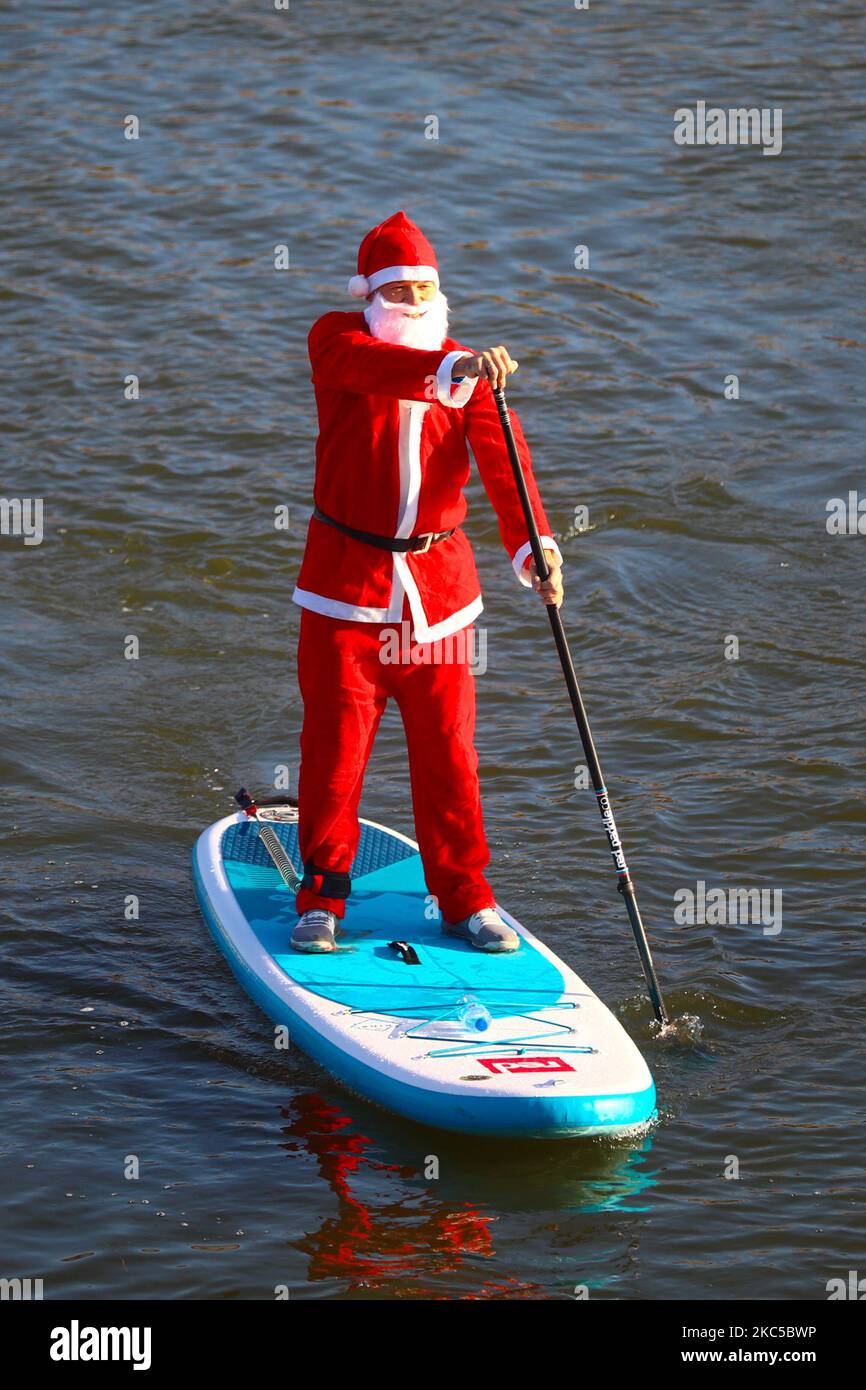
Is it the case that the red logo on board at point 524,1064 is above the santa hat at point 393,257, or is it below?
below

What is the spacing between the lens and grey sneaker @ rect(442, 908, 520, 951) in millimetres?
5773

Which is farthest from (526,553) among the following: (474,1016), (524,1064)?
(524,1064)

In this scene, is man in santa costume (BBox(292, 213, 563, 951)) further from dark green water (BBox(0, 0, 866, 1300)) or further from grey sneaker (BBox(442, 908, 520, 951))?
dark green water (BBox(0, 0, 866, 1300))

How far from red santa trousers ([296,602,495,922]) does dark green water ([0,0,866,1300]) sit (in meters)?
0.60

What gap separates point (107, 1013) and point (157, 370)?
6.67 metres

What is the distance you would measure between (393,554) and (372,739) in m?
0.57

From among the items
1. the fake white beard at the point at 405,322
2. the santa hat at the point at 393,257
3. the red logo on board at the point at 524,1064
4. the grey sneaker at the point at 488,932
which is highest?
the santa hat at the point at 393,257

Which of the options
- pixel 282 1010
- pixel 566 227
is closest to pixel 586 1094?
pixel 282 1010

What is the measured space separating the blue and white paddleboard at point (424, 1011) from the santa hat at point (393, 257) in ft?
6.52

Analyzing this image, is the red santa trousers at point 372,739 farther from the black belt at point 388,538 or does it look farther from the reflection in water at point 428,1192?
the reflection in water at point 428,1192

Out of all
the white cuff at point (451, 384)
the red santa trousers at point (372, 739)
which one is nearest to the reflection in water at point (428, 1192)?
the red santa trousers at point (372, 739)

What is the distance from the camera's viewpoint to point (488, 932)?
19.0 ft

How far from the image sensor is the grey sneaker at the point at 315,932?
578 cm

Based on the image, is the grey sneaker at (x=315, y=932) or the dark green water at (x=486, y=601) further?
the grey sneaker at (x=315, y=932)
